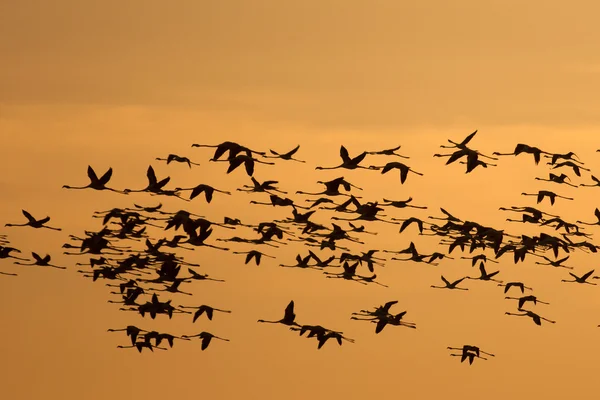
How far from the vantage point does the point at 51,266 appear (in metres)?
130

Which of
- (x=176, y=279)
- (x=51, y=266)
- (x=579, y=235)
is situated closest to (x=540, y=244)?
(x=579, y=235)

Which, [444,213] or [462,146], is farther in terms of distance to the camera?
[444,213]

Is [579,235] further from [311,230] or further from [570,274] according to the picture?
[311,230]

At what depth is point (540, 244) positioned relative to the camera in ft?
437

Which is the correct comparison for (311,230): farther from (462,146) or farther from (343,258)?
(462,146)

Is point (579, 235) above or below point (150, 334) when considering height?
above

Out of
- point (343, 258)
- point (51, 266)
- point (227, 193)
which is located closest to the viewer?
point (227, 193)

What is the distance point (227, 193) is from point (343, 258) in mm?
26170

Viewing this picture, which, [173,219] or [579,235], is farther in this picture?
[579,235]

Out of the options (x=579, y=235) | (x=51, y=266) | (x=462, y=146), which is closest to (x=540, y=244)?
(x=579, y=235)

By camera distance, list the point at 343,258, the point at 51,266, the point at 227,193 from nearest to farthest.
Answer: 1. the point at 227,193
2. the point at 51,266
3. the point at 343,258

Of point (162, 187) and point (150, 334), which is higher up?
point (162, 187)

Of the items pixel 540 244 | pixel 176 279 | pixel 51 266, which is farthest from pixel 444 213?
pixel 51 266

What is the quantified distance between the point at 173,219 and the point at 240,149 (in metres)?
6.78
